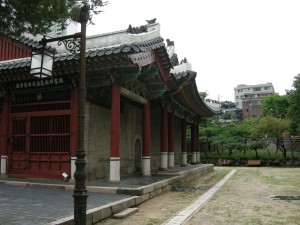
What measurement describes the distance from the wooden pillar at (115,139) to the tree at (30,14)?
182 inches

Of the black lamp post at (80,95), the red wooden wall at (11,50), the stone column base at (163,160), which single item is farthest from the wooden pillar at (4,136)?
the stone column base at (163,160)

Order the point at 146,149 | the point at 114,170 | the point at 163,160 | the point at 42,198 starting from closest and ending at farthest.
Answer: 1. the point at 42,198
2. the point at 114,170
3. the point at 146,149
4. the point at 163,160

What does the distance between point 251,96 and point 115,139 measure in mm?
94336

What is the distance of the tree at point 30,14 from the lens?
624 centimetres

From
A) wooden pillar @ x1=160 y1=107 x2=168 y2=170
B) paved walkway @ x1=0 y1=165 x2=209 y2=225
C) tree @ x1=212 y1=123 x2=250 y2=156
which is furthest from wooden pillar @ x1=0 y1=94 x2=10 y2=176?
tree @ x1=212 y1=123 x2=250 y2=156

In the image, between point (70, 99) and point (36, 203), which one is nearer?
point (36, 203)

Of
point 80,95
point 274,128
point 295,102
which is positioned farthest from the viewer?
point 274,128

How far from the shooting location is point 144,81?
14.0 m

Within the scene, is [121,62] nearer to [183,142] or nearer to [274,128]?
[183,142]

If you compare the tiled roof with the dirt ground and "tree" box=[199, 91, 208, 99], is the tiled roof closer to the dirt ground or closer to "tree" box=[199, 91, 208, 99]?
the dirt ground

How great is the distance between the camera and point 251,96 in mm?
100188

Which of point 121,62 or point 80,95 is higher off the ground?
point 121,62

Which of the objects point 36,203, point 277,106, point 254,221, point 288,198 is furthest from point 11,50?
point 277,106

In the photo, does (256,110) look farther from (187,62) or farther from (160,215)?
(160,215)
